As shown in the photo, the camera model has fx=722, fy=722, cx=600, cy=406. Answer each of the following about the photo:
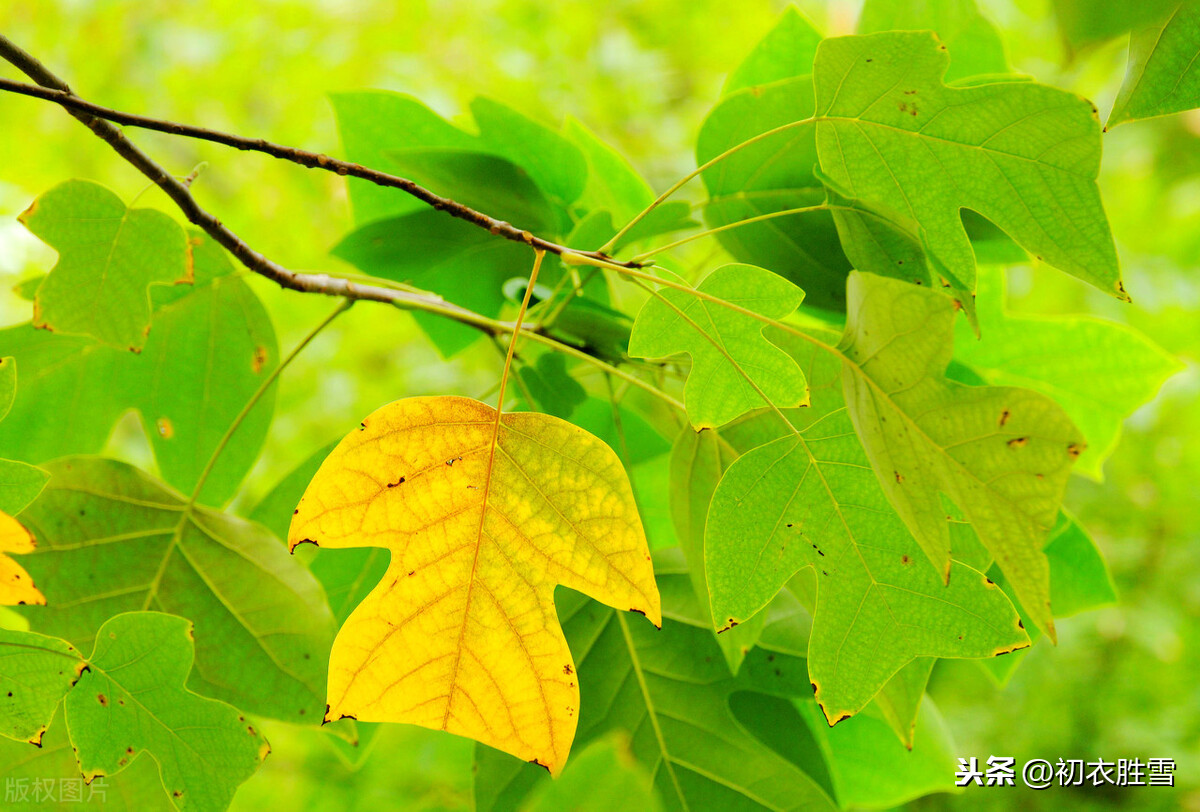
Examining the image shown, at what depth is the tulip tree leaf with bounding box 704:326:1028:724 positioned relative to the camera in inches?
14.0

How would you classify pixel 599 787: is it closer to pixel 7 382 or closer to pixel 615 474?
pixel 615 474

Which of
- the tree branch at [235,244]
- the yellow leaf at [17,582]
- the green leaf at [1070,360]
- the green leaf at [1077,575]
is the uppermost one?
the green leaf at [1070,360]

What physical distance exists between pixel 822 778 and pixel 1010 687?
1.54 metres

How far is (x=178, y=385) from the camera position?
551mm

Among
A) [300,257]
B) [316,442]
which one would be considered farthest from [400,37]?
[316,442]

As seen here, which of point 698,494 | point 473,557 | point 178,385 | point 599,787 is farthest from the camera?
point 178,385

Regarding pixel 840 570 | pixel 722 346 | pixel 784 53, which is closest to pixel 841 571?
pixel 840 570

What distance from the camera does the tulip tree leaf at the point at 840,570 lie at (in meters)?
0.36

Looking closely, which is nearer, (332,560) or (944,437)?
(944,437)

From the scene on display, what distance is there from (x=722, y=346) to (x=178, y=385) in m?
0.43

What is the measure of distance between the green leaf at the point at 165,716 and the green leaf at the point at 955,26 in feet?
1.82

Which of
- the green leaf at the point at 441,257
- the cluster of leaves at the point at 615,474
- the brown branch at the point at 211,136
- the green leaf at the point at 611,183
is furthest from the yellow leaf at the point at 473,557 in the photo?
the green leaf at the point at 611,183

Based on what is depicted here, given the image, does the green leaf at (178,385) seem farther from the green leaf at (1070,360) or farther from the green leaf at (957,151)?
the green leaf at (1070,360)

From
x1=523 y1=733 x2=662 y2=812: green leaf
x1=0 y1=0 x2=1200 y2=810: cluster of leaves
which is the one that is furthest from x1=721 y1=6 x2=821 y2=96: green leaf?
x1=523 y1=733 x2=662 y2=812: green leaf
